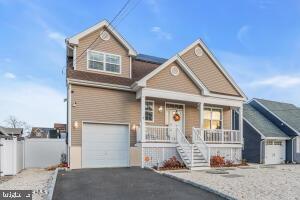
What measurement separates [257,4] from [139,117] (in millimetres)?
10311

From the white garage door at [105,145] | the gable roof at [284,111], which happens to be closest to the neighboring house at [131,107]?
the white garage door at [105,145]

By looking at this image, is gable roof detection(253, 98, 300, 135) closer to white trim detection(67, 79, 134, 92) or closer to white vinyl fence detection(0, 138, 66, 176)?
white trim detection(67, 79, 134, 92)

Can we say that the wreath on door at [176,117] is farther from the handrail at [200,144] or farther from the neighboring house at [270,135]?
the neighboring house at [270,135]

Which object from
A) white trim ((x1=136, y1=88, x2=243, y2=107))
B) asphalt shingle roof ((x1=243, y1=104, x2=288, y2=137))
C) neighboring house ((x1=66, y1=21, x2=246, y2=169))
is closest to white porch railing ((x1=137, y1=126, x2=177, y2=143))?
neighboring house ((x1=66, y1=21, x2=246, y2=169))

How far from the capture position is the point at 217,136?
19.1 m

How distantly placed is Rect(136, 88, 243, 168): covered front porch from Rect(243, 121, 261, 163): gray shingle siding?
4.06 m

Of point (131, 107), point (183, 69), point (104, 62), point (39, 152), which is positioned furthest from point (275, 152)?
point (39, 152)

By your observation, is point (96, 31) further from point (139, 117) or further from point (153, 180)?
point (153, 180)

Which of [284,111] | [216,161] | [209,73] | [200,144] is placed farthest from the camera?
[284,111]

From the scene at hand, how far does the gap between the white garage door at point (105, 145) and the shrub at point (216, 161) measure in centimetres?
511

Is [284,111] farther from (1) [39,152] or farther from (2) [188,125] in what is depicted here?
(1) [39,152]

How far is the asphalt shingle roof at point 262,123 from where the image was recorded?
24406 mm

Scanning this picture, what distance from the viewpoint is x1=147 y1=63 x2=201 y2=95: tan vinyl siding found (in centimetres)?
1692

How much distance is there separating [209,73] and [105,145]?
8.84 m
